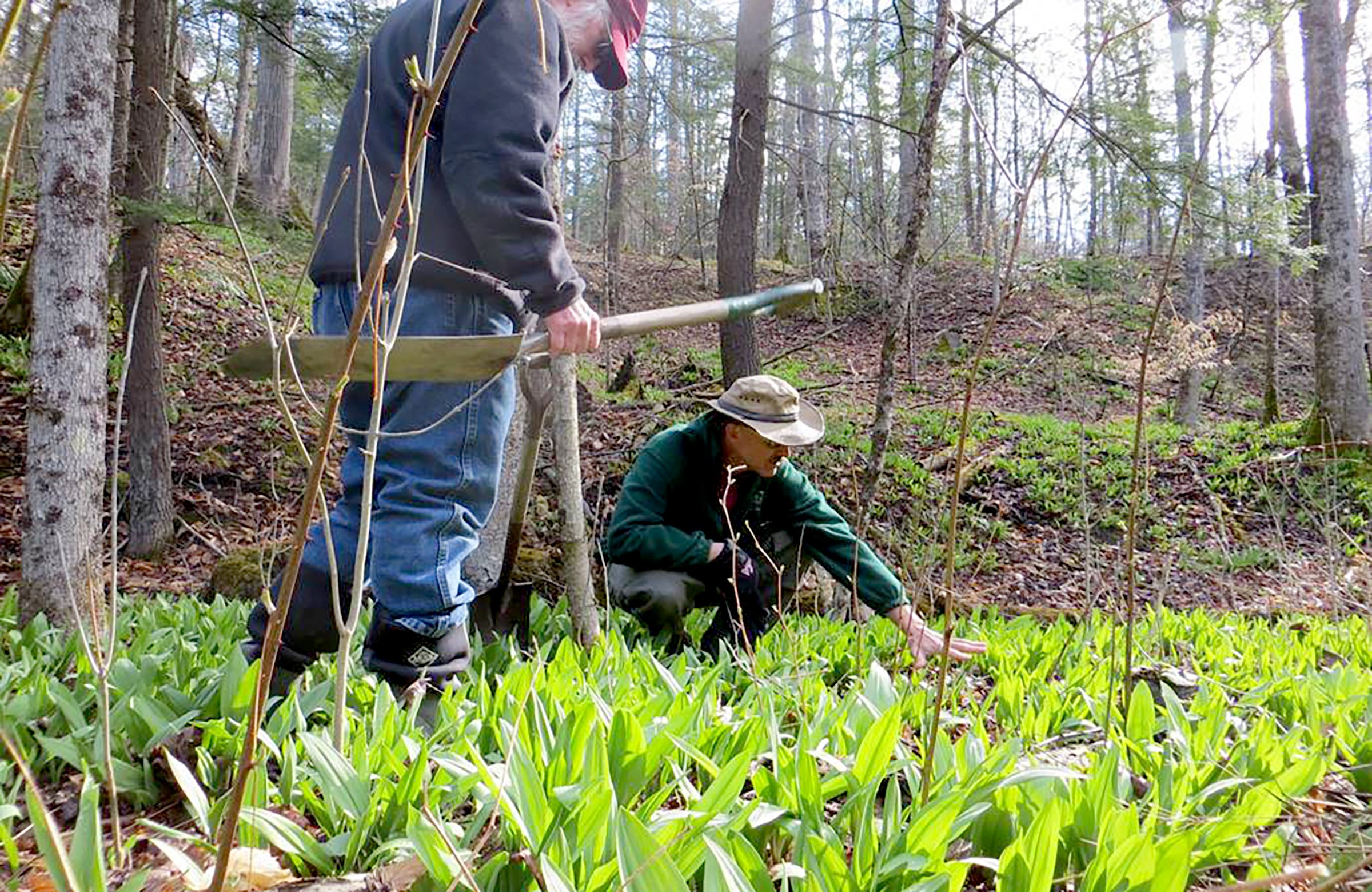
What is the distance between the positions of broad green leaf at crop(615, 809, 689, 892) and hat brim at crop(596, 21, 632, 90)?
6.68 feet

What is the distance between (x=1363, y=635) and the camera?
3.98 metres

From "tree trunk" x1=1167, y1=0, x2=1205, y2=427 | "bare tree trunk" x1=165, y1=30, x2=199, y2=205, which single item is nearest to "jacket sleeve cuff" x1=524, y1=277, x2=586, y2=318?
"tree trunk" x1=1167, y1=0, x2=1205, y2=427

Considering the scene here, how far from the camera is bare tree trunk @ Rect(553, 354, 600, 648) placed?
3.09m

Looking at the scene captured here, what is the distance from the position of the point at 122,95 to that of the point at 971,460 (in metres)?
6.73

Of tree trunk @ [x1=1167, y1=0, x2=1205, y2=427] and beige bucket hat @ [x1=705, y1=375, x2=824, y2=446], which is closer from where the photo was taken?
beige bucket hat @ [x1=705, y1=375, x2=824, y2=446]

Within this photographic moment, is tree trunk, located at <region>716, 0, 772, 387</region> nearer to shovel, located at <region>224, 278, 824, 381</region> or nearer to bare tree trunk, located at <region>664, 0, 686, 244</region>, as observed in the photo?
shovel, located at <region>224, 278, 824, 381</region>

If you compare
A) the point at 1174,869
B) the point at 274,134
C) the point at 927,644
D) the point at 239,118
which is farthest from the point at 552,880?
the point at 274,134

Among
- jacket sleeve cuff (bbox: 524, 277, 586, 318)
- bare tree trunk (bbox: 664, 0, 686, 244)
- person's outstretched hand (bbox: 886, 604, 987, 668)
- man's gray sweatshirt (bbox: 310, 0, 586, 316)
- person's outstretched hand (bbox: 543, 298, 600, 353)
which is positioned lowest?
person's outstretched hand (bbox: 886, 604, 987, 668)

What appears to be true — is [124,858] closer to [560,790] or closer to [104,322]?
[560,790]

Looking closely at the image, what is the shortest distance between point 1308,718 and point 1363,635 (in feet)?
6.33

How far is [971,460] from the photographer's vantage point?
279 inches

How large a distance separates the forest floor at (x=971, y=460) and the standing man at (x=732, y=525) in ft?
0.67

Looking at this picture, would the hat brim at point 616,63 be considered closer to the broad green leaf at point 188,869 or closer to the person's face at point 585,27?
the person's face at point 585,27

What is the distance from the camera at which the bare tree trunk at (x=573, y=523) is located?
309 cm
